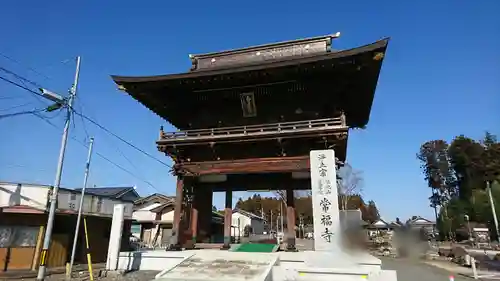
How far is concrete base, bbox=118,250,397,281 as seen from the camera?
32.9 ft

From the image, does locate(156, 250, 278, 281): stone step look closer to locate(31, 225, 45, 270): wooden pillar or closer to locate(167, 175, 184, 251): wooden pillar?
locate(167, 175, 184, 251): wooden pillar

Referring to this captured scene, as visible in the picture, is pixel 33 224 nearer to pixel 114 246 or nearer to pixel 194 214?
pixel 114 246

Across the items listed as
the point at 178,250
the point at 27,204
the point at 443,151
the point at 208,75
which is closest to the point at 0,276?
the point at 27,204

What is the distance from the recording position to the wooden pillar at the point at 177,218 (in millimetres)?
14383

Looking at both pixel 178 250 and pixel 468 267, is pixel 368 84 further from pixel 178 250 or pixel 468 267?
pixel 468 267

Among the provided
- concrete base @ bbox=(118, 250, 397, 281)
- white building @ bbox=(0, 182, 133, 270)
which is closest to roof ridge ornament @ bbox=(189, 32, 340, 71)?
concrete base @ bbox=(118, 250, 397, 281)

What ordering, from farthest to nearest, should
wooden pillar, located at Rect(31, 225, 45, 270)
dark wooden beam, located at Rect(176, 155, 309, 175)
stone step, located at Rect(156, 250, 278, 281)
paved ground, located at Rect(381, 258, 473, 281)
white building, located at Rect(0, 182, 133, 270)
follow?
1. wooden pillar, located at Rect(31, 225, 45, 270)
2. white building, located at Rect(0, 182, 133, 270)
3. paved ground, located at Rect(381, 258, 473, 281)
4. dark wooden beam, located at Rect(176, 155, 309, 175)
5. stone step, located at Rect(156, 250, 278, 281)

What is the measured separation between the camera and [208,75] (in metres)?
14.6

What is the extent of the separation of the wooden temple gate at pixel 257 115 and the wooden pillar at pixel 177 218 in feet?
0.16

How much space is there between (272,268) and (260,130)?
6.70 m

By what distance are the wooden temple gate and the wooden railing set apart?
5cm

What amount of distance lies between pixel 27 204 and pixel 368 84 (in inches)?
816

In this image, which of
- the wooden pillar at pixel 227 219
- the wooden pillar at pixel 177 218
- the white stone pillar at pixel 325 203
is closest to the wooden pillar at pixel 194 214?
the wooden pillar at pixel 177 218

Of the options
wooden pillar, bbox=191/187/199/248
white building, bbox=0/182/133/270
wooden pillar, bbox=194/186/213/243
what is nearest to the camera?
wooden pillar, bbox=191/187/199/248
